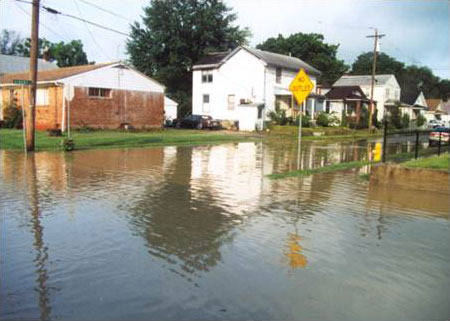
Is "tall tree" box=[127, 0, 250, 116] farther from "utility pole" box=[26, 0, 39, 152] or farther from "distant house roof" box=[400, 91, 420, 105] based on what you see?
"utility pole" box=[26, 0, 39, 152]

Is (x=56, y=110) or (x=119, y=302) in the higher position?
(x=56, y=110)

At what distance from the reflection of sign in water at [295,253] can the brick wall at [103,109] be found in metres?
27.9

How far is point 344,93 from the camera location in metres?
59.1

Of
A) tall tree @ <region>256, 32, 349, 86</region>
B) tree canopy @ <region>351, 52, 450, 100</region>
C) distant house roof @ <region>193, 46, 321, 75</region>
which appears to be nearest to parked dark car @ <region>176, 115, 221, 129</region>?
distant house roof @ <region>193, 46, 321, 75</region>

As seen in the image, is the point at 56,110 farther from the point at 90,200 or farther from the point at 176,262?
the point at 176,262

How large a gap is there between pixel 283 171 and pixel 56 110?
21849 mm

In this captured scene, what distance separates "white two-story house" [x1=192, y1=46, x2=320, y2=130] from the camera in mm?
44594

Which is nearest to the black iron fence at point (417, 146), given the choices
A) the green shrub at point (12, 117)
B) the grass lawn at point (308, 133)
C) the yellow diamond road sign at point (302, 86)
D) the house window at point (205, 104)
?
the yellow diamond road sign at point (302, 86)

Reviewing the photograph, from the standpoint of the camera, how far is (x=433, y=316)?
4.82 meters

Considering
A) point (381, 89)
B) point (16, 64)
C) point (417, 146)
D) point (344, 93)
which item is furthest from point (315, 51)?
point (417, 146)

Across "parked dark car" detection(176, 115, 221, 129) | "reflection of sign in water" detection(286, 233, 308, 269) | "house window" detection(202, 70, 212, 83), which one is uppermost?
"house window" detection(202, 70, 212, 83)

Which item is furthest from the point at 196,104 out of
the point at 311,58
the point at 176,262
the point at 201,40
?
the point at 176,262

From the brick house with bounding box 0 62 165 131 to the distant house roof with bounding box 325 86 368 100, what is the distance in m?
27.3

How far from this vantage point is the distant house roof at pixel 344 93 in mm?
57625
